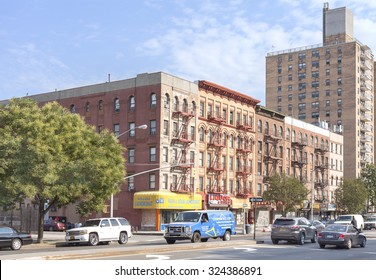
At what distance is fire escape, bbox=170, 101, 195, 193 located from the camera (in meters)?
67.1

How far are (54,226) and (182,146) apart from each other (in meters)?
17.4

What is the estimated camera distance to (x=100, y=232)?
36.4m

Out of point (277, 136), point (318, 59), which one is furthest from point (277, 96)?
point (277, 136)

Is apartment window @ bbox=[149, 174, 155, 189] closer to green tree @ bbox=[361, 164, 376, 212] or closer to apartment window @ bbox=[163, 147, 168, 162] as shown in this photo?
apartment window @ bbox=[163, 147, 168, 162]

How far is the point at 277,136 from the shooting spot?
8775 centimetres

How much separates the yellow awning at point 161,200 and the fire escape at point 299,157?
30.7 metres

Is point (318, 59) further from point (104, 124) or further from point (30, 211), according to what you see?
point (30, 211)

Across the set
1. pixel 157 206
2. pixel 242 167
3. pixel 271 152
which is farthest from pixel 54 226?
pixel 271 152

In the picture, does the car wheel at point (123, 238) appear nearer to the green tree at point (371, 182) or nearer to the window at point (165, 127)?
the window at point (165, 127)

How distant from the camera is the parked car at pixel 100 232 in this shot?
35.9m

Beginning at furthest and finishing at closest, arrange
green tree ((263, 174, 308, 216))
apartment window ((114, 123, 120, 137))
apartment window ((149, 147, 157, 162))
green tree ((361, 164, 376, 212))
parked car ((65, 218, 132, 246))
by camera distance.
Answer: green tree ((361, 164, 376, 212)) → green tree ((263, 174, 308, 216)) → apartment window ((114, 123, 120, 137)) → apartment window ((149, 147, 157, 162)) → parked car ((65, 218, 132, 246))

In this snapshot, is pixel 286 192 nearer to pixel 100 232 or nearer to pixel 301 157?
pixel 301 157

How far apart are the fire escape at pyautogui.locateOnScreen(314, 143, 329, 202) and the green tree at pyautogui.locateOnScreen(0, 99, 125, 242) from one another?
63.7 m

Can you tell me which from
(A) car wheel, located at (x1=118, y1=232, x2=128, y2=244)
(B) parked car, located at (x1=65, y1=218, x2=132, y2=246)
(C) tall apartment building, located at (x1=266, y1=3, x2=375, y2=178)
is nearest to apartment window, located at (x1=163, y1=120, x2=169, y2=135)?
(B) parked car, located at (x1=65, y1=218, x2=132, y2=246)
